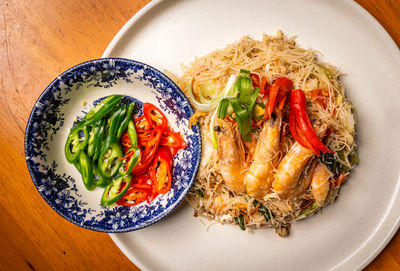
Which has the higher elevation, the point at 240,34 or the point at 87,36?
the point at 240,34

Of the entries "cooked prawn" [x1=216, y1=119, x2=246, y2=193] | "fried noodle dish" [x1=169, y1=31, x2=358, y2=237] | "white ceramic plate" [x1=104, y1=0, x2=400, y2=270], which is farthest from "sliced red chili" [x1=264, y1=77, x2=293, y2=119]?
"white ceramic plate" [x1=104, y1=0, x2=400, y2=270]

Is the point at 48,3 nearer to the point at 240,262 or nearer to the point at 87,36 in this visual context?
the point at 87,36

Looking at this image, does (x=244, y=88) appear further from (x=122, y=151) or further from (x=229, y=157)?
(x=122, y=151)

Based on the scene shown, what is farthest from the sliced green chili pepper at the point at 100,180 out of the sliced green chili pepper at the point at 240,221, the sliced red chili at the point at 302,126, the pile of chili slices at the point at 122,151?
the sliced red chili at the point at 302,126

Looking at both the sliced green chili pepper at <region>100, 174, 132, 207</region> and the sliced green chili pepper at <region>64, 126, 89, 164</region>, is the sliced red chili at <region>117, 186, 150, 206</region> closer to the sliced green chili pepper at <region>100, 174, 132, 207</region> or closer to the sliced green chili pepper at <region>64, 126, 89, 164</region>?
the sliced green chili pepper at <region>100, 174, 132, 207</region>

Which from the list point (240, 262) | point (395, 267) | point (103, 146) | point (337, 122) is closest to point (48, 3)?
point (103, 146)

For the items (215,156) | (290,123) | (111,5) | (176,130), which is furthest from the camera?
(111,5)

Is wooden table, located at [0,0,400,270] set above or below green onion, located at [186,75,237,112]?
below

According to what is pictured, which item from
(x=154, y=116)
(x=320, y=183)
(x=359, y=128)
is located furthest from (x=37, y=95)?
(x=359, y=128)
